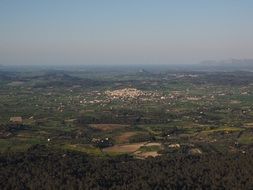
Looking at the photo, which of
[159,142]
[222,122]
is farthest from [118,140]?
[222,122]

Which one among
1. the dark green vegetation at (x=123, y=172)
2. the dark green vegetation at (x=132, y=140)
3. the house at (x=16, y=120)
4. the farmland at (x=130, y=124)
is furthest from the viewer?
the house at (x=16, y=120)

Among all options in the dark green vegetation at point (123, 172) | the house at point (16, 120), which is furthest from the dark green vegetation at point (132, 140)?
the house at point (16, 120)

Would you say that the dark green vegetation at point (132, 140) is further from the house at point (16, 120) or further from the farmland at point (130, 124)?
the house at point (16, 120)

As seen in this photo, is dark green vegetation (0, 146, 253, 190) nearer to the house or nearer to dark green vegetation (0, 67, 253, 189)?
dark green vegetation (0, 67, 253, 189)

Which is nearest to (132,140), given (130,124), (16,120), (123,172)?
(130,124)

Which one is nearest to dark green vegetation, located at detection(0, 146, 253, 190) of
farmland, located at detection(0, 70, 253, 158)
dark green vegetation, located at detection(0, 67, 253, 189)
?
dark green vegetation, located at detection(0, 67, 253, 189)

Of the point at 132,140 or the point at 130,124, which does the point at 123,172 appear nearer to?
the point at 132,140
